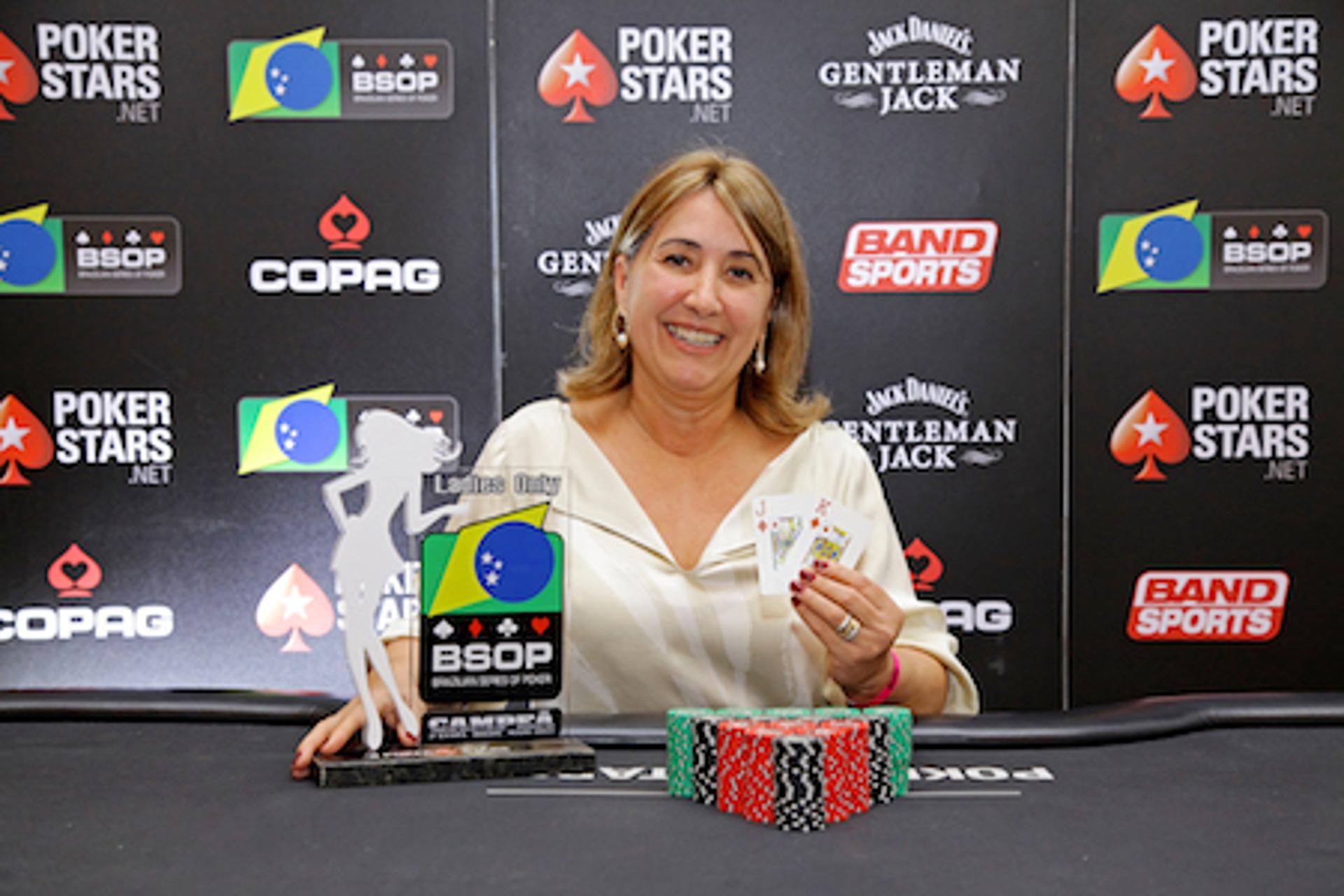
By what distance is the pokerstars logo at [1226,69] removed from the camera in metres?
3.15

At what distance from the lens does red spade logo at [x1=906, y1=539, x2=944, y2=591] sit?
3.21m

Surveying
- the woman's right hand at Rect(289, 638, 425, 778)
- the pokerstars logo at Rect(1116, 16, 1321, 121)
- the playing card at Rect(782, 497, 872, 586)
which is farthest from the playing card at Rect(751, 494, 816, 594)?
the pokerstars logo at Rect(1116, 16, 1321, 121)

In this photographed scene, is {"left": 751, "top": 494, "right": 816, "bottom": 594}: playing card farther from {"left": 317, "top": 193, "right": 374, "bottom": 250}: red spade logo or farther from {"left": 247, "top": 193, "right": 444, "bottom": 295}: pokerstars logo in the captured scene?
{"left": 317, "top": 193, "right": 374, "bottom": 250}: red spade logo

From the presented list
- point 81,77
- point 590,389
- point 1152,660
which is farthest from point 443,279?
point 1152,660

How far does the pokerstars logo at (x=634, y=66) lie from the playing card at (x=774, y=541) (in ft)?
6.39

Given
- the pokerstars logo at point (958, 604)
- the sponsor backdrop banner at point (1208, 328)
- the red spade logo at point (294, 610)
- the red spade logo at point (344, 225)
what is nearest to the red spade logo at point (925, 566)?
the pokerstars logo at point (958, 604)

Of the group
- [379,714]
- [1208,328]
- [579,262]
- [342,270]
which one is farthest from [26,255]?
[1208,328]

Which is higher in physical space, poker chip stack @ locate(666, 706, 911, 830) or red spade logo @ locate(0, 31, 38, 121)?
red spade logo @ locate(0, 31, 38, 121)

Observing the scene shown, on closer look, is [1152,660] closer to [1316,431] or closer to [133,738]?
[1316,431]

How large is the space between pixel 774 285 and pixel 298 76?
1880mm

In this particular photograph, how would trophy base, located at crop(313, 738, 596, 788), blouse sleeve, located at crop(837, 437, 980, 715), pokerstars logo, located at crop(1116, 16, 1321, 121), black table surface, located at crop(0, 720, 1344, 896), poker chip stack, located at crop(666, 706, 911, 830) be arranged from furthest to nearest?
pokerstars logo, located at crop(1116, 16, 1321, 121) < blouse sleeve, located at crop(837, 437, 980, 715) < trophy base, located at crop(313, 738, 596, 788) < poker chip stack, located at crop(666, 706, 911, 830) < black table surface, located at crop(0, 720, 1344, 896)

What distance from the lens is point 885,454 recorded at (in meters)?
3.22

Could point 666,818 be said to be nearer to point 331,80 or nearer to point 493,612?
point 493,612

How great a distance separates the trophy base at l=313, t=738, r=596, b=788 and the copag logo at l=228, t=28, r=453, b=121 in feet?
7.63
